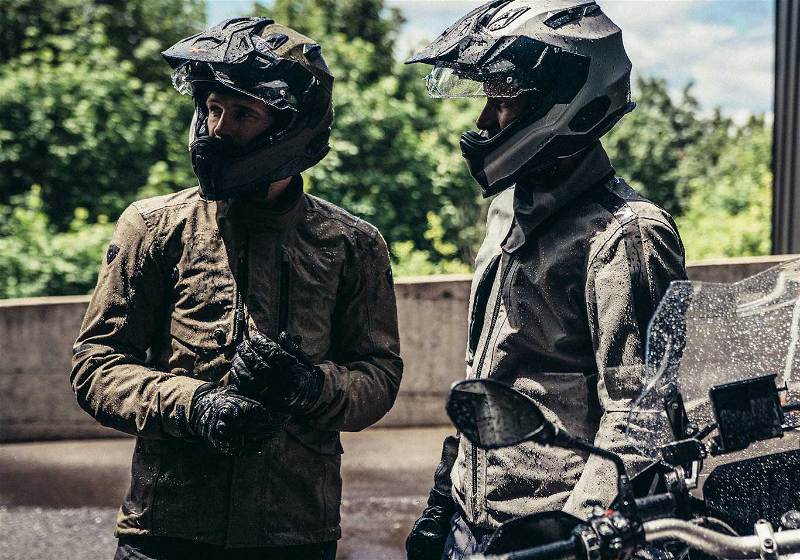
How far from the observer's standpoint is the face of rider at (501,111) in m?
2.75

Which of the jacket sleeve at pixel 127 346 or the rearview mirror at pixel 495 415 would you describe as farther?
the jacket sleeve at pixel 127 346

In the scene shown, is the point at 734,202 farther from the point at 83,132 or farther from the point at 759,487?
the point at 759,487

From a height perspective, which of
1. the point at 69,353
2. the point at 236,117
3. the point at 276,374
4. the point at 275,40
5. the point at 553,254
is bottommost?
the point at 69,353

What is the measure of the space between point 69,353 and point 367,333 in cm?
501

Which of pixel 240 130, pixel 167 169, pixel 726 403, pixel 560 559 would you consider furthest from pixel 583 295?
pixel 167 169

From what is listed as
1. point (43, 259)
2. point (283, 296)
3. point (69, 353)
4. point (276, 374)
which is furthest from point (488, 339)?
point (43, 259)

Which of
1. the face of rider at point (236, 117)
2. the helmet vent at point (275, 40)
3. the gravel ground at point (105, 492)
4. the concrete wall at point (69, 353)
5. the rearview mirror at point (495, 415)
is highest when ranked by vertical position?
the helmet vent at point (275, 40)

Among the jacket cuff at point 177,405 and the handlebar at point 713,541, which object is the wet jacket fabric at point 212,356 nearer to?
the jacket cuff at point 177,405

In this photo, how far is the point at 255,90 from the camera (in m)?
3.00

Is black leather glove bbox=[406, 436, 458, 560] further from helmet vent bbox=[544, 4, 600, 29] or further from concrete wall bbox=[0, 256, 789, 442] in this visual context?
concrete wall bbox=[0, 256, 789, 442]

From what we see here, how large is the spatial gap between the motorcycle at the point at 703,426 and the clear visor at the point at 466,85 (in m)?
0.83

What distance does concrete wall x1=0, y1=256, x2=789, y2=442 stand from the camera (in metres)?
7.62

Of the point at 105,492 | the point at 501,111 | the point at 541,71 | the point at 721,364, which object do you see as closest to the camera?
the point at 721,364

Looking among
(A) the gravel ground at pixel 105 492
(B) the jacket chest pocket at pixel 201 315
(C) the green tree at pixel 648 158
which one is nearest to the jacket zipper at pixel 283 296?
(B) the jacket chest pocket at pixel 201 315
